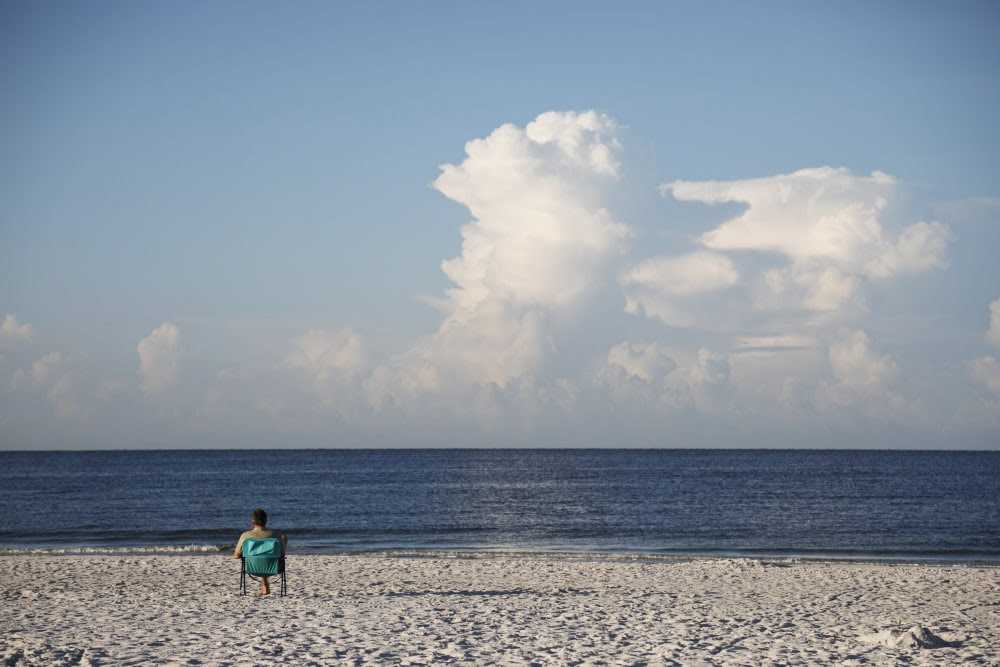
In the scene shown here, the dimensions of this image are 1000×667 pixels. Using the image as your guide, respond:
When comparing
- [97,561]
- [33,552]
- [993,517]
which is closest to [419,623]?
[97,561]

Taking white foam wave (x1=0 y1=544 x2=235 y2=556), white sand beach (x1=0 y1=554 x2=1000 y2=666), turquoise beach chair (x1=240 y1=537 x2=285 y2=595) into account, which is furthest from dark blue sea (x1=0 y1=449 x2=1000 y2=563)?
turquoise beach chair (x1=240 y1=537 x2=285 y2=595)

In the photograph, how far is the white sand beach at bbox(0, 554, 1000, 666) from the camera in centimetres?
1200

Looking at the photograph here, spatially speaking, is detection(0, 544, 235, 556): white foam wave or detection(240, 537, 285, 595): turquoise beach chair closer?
detection(240, 537, 285, 595): turquoise beach chair

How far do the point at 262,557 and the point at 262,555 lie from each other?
0.18ft

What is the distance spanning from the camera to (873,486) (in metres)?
78.3

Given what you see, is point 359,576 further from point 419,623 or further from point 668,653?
point 668,653

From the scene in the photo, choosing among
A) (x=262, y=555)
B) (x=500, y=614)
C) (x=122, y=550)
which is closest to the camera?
(x=500, y=614)

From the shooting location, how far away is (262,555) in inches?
634

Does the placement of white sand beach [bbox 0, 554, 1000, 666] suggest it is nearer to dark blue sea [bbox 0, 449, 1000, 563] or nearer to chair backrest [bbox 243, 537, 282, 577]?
chair backrest [bbox 243, 537, 282, 577]

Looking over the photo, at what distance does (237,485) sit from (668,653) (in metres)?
74.0

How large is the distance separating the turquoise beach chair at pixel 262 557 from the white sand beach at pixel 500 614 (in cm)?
63

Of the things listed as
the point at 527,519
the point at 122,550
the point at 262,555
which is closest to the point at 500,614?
the point at 262,555

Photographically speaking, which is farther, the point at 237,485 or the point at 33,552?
the point at 237,485

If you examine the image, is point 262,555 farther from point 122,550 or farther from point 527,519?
point 527,519
